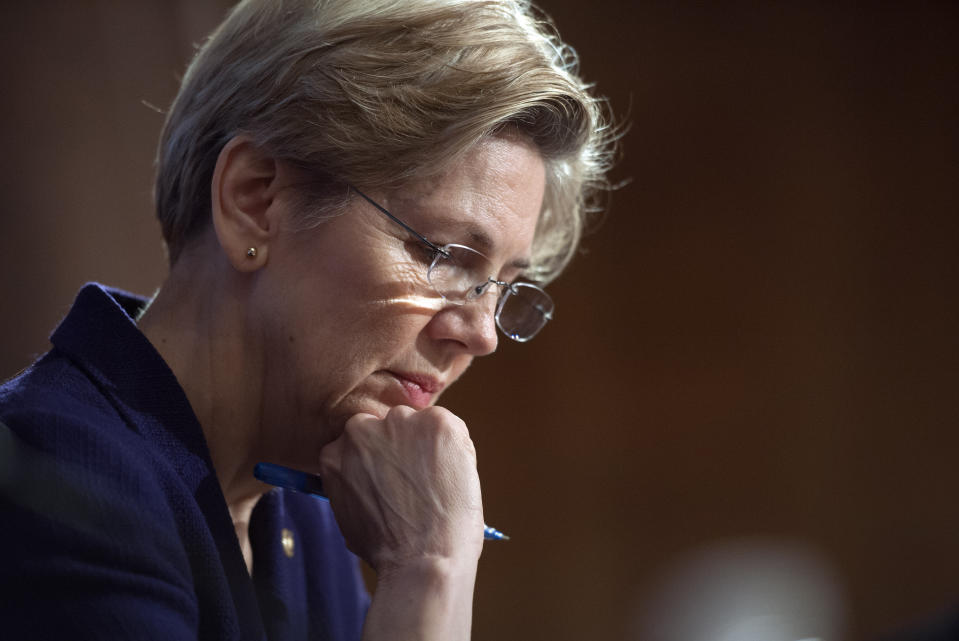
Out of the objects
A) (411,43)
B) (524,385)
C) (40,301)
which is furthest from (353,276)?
(524,385)

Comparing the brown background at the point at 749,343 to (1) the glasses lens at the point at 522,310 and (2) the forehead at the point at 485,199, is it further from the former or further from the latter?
(2) the forehead at the point at 485,199

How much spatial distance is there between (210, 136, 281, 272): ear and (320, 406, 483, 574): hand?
27cm

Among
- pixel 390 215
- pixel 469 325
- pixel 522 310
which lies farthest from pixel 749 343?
pixel 390 215

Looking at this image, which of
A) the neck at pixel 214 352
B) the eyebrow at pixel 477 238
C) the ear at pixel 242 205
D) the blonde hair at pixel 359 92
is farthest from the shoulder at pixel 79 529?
the eyebrow at pixel 477 238

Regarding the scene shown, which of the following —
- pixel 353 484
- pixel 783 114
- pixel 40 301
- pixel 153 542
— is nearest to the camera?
pixel 153 542

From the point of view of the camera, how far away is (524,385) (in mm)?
2844

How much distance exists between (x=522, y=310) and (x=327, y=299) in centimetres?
38

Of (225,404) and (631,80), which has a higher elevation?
(631,80)

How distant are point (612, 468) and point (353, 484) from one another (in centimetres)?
187

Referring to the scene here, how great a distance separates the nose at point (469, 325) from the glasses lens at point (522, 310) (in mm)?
71

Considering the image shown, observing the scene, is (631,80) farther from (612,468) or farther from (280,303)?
(280,303)

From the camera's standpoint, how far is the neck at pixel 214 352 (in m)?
1.14

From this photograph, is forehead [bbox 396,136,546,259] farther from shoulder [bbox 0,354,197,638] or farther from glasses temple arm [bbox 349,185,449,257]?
shoulder [bbox 0,354,197,638]

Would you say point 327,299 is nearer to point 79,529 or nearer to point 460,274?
point 460,274
